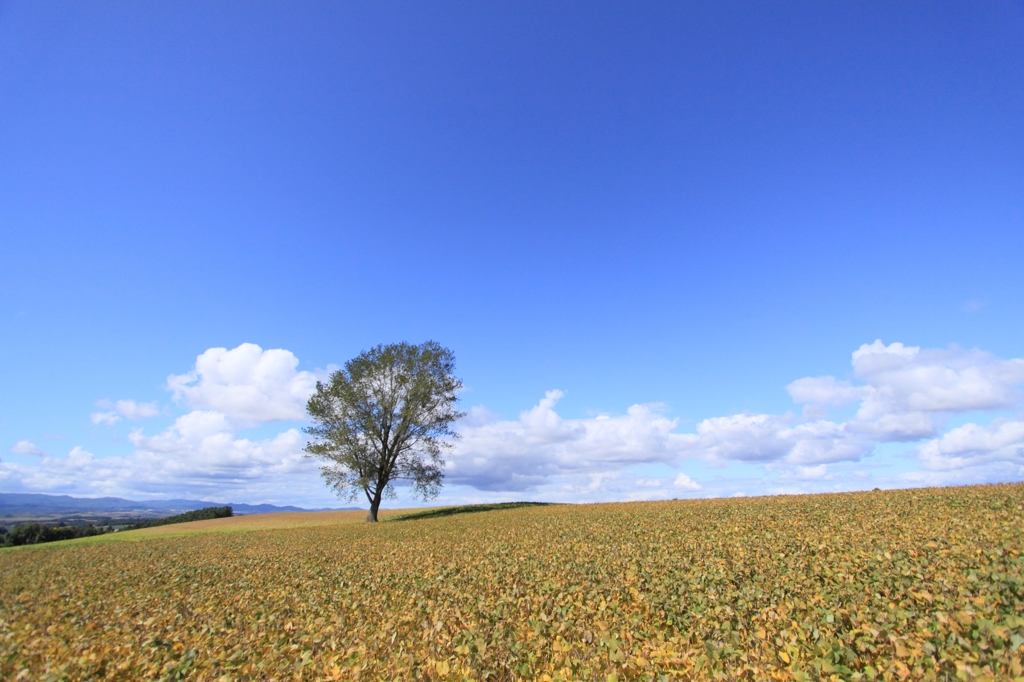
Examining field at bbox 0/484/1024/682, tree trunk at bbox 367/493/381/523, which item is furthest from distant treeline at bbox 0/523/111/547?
field at bbox 0/484/1024/682

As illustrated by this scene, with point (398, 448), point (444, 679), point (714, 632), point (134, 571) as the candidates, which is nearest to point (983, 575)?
point (714, 632)

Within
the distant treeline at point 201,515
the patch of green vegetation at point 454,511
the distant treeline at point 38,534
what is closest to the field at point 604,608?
the patch of green vegetation at point 454,511

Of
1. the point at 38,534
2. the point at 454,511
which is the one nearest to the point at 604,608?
the point at 454,511

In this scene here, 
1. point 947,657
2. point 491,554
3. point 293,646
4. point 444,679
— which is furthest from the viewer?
point 491,554

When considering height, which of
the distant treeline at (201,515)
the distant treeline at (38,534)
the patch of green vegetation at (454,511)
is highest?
the patch of green vegetation at (454,511)

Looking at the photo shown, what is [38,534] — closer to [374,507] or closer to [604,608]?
[374,507]

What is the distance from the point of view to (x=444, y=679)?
8.73 m

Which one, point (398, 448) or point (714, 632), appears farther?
point (398, 448)

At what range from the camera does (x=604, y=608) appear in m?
11.5

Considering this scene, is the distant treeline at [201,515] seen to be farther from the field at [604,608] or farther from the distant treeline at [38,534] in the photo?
the field at [604,608]

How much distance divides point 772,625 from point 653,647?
2.33 meters

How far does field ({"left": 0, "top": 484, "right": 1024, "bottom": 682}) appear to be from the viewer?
820 cm

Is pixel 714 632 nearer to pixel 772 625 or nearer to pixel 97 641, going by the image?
pixel 772 625

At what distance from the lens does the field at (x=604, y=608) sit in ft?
26.9
